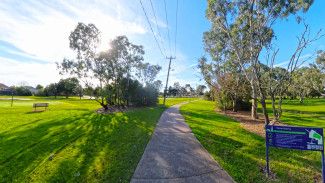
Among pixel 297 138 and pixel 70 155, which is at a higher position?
pixel 297 138

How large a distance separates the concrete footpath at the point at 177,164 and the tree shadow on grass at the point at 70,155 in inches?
14.3

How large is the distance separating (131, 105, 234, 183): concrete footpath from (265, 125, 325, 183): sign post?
163cm

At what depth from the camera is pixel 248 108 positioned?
30406mm

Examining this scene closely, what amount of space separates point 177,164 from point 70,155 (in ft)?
12.1

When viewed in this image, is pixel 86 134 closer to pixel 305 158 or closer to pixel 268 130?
pixel 268 130

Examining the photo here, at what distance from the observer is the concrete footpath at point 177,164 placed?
562cm

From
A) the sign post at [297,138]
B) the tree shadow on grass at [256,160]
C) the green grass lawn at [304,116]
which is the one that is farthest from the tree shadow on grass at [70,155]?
the green grass lawn at [304,116]

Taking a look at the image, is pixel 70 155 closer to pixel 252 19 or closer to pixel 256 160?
pixel 256 160

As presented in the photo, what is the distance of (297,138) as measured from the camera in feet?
18.4

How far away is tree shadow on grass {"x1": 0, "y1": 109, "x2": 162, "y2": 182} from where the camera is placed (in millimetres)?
5914

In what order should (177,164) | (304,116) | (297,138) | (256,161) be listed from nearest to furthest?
(297,138)
(177,164)
(256,161)
(304,116)

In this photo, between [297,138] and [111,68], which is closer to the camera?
[297,138]

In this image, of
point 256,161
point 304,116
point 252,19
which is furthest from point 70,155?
point 304,116

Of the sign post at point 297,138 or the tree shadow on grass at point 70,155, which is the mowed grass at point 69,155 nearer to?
the tree shadow on grass at point 70,155
